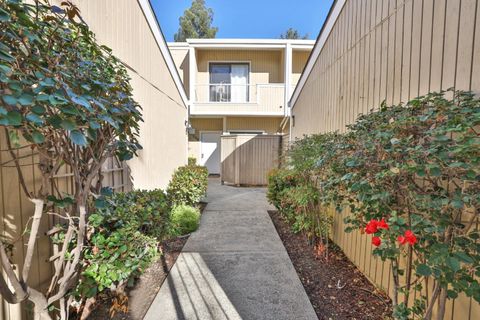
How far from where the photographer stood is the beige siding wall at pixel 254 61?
38.8 feet

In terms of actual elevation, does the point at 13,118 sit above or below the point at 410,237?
above

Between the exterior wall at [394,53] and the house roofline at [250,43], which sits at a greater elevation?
the house roofline at [250,43]

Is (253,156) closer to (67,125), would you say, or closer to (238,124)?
(238,124)

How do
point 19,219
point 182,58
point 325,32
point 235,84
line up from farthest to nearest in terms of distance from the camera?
1. point 182,58
2. point 235,84
3. point 325,32
4. point 19,219

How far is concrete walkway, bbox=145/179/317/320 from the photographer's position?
2359 mm

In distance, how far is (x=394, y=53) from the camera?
2.54 metres

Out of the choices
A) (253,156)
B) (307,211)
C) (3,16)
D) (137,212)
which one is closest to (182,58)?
(253,156)

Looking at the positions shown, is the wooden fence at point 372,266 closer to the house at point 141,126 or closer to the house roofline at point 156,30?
the house at point 141,126

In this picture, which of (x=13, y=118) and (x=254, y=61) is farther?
(x=254, y=61)

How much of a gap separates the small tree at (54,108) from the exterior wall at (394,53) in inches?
100

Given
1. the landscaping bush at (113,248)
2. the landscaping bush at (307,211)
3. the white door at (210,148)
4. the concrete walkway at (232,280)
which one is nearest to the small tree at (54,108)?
the landscaping bush at (113,248)

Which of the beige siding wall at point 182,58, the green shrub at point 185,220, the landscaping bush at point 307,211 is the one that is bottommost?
the green shrub at point 185,220

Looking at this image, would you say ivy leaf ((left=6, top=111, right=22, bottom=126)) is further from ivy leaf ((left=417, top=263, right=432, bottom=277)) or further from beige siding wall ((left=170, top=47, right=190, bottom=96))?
beige siding wall ((left=170, top=47, right=190, bottom=96))

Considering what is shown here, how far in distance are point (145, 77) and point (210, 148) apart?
8.08 m
